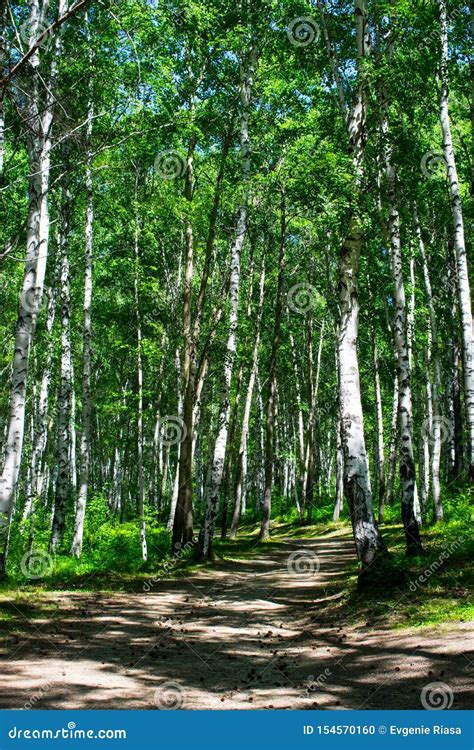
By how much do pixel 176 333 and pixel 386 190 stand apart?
42.9ft

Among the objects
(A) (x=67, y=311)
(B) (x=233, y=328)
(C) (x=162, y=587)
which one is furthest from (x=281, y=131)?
(C) (x=162, y=587)

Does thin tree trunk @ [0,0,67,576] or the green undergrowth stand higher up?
thin tree trunk @ [0,0,67,576]

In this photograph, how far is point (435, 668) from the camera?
6.23 m

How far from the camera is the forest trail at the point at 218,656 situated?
5781 mm

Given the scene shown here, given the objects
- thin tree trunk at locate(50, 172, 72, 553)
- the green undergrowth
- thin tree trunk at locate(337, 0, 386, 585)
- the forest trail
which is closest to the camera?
the forest trail

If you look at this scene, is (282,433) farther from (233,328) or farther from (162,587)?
(162,587)

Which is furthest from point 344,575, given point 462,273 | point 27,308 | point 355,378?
point 27,308

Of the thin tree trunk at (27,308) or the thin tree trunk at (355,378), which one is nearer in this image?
the thin tree trunk at (355,378)

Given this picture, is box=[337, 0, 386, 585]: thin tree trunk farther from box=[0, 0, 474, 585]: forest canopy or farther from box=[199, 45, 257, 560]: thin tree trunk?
box=[199, 45, 257, 560]: thin tree trunk

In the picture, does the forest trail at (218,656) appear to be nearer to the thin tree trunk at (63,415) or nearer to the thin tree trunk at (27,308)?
the thin tree trunk at (27,308)

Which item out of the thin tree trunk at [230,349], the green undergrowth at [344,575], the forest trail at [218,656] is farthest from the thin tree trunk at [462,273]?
the thin tree trunk at [230,349]

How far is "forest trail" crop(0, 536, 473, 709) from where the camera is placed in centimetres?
578

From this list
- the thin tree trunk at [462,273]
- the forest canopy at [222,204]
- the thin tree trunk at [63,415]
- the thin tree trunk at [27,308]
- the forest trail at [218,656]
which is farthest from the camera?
the thin tree trunk at [63,415]

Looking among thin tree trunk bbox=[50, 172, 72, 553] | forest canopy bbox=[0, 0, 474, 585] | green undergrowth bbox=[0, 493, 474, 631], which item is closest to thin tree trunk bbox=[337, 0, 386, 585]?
forest canopy bbox=[0, 0, 474, 585]
